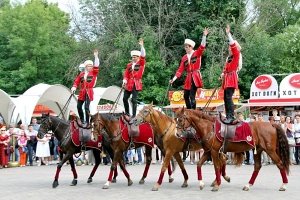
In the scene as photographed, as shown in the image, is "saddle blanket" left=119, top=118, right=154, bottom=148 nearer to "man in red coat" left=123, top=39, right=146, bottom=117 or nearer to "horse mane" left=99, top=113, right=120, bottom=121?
"horse mane" left=99, top=113, right=120, bottom=121

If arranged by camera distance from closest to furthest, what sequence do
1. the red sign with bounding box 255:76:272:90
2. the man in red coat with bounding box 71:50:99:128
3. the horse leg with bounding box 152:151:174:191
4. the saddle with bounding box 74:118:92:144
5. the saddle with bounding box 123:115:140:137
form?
1. the horse leg with bounding box 152:151:174:191
2. the saddle with bounding box 123:115:140:137
3. the saddle with bounding box 74:118:92:144
4. the man in red coat with bounding box 71:50:99:128
5. the red sign with bounding box 255:76:272:90

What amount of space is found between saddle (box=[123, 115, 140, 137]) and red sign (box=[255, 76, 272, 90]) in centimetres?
1997

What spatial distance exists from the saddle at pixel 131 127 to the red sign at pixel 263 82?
19969 millimetres

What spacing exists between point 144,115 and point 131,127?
43.8 inches

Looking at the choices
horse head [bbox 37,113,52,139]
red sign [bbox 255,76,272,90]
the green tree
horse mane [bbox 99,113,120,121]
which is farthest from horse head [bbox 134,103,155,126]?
the green tree

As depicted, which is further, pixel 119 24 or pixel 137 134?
pixel 119 24

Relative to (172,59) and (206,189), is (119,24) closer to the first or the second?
(172,59)

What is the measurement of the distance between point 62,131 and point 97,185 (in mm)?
1912

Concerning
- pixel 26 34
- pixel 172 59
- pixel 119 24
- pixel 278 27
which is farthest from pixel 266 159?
pixel 278 27

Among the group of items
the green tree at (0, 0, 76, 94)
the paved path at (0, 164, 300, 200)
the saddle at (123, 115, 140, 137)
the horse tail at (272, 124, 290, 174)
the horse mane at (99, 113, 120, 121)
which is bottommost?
the paved path at (0, 164, 300, 200)

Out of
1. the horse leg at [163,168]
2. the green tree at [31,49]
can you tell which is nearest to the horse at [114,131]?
the horse leg at [163,168]

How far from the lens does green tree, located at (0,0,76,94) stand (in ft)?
156

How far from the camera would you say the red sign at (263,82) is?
1364 inches

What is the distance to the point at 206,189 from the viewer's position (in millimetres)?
14734
